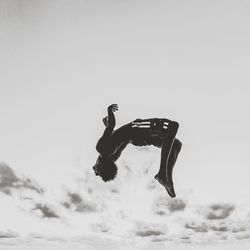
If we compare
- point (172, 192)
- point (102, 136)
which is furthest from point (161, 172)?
point (102, 136)

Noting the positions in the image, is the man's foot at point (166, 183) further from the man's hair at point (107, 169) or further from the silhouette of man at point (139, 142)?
the man's hair at point (107, 169)

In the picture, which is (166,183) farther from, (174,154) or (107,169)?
(107,169)

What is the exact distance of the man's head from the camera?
→ 6.20 m

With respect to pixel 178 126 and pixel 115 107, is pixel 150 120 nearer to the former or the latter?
pixel 178 126

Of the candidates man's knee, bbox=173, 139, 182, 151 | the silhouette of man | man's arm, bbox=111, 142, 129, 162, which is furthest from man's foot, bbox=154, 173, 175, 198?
man's arm, bbox=111, 142, 129, 162

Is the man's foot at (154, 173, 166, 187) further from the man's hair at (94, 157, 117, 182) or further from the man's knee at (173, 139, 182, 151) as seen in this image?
the man's hair at (94, 157, 117, 182)

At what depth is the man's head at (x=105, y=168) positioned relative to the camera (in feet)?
20.3

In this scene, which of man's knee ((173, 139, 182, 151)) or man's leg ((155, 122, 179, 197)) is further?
man's knee ((173, 139, 182, 151))

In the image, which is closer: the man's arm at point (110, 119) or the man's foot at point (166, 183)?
the man's foot at point (166, 183)

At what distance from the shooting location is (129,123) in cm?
575

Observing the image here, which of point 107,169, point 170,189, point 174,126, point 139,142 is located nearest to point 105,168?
point 107,169

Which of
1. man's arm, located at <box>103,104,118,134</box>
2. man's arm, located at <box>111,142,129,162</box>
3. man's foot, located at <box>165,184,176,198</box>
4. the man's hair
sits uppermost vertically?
man's arm, located at <box>103,104,118,134</box>

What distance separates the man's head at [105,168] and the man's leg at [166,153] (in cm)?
92

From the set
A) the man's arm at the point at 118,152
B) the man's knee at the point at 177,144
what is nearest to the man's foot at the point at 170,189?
the man's knee at the point at 177,144
